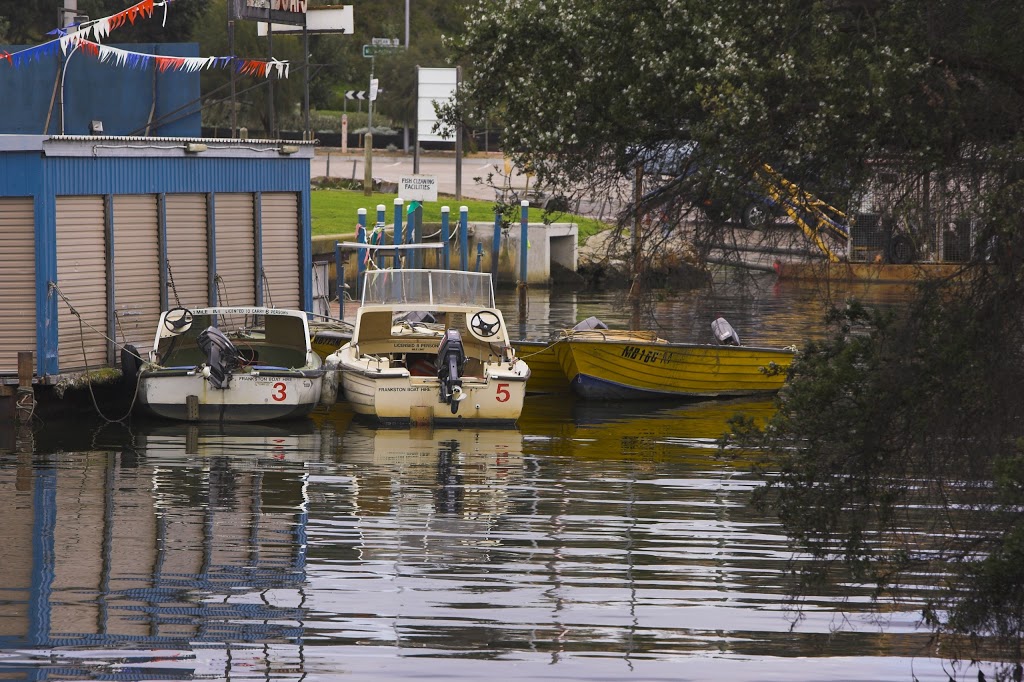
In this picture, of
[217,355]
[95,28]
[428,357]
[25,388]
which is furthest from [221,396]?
[95,28]

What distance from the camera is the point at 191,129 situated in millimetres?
26469

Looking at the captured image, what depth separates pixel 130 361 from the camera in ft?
66.2

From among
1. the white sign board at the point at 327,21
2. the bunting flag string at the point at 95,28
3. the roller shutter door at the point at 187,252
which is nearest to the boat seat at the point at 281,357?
the roller shutter door at the point at 187,252

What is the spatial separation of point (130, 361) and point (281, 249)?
183 inches

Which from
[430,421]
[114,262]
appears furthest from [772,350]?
[114,262]

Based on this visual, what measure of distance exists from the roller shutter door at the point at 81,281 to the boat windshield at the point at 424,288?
3826 millimetres

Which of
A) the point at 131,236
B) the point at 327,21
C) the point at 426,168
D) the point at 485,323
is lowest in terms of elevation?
the point at 485,323

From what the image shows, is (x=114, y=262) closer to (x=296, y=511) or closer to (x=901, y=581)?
(x=296, y=511)

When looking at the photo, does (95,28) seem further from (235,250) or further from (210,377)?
(210,377)

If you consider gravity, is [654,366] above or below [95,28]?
below

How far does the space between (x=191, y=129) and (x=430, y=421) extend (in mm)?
9210

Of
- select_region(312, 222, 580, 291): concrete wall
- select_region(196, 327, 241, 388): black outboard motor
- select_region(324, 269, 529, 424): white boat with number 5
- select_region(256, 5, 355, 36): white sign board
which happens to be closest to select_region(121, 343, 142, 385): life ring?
select_region(196, 327, 241, 388): black outboard motor

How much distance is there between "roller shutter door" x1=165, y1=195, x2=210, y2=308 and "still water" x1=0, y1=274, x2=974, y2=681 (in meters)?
3.24

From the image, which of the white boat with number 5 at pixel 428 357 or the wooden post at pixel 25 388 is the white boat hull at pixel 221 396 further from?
the wooden post at pixel 25 388
